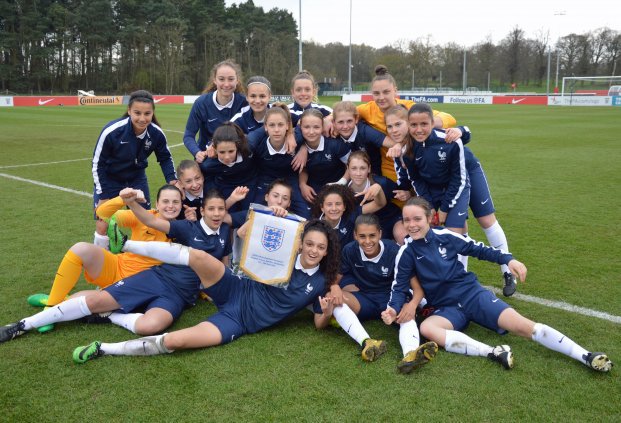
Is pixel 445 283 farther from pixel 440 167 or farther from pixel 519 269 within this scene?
pixel 440 167

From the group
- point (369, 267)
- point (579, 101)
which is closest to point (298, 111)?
point (369, 267)

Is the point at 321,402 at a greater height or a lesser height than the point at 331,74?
lesser

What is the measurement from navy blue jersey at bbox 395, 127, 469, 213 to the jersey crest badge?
1.29 m

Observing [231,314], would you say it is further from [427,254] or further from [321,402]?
[427,254]

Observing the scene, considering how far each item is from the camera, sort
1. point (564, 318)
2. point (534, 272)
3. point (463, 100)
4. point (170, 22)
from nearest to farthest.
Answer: point (564, 318)
point (534, 272)
point (463, 100)
point (170, 22)

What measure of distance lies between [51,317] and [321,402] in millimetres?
2091

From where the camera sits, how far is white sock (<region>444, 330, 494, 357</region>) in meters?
3.31

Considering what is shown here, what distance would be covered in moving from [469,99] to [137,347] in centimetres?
4395

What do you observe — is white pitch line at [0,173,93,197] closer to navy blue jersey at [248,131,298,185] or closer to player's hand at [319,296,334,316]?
navy blue jersey at [248,131,298,185]

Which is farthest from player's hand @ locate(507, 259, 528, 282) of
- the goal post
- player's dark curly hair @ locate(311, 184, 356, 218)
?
the goal post

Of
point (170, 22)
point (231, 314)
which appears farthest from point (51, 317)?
point (170, 22)

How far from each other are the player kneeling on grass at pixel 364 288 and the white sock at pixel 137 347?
110 centimetres

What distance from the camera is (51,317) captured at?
3.66 meters

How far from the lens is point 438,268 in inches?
145
